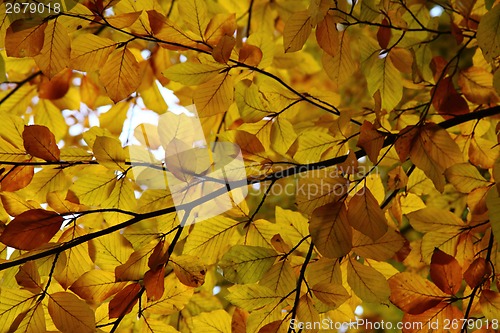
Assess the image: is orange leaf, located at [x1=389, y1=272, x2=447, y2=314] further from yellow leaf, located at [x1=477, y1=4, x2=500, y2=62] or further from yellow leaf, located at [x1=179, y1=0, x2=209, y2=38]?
yellow leaf, located at [x1=179, y1=0, x2=209, y2=38]

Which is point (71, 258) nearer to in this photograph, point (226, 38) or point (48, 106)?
point (226, 38)

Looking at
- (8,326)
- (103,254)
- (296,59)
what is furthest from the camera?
(296,59)

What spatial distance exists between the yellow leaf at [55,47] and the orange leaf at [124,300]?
1.27ft

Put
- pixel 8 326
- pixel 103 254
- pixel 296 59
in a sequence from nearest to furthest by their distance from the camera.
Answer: pixel 8 326 < pixel 103 254 < pixel 296 59

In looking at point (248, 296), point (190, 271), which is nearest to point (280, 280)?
point (248, 296)

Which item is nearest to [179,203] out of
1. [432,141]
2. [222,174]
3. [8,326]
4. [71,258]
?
[222,174]

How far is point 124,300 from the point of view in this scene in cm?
84

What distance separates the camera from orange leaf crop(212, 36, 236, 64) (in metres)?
0.82

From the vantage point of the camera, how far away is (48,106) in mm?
1379

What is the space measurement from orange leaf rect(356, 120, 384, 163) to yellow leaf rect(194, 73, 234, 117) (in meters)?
0.26

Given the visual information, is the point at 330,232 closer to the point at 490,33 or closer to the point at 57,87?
the point at 490,33

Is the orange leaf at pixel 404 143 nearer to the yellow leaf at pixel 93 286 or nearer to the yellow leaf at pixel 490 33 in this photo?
the yellow leaf at pixel 490 33

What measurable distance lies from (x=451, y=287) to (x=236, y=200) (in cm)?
41

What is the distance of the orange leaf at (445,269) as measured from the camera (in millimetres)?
847
